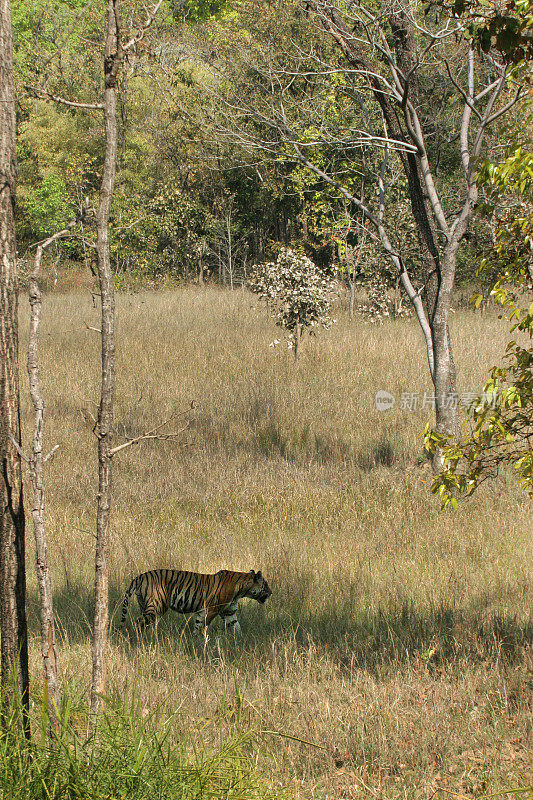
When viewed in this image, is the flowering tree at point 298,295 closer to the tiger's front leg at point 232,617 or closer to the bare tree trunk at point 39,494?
the tiger's front leg at point 232,617

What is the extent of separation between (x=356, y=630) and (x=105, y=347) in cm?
322

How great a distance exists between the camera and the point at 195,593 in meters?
5.52

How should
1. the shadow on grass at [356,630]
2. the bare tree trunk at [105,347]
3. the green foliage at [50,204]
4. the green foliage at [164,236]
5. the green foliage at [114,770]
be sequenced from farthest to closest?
the green foliage at [50,204] < the green foliage at [164,236] < the shadow on grass at [356,630] < the bare tree trunk at [105,347] < the green foliage at [114,770]

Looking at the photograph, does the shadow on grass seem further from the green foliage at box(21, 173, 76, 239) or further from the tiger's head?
the green foliage at box(21, 173, 76, 239)

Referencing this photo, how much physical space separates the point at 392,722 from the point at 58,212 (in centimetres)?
3361

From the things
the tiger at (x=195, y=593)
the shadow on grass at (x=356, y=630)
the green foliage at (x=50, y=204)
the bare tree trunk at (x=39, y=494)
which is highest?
the green foliage at (x=50, y=204)

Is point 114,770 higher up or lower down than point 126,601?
higher up

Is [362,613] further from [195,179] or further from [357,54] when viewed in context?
[195,179]

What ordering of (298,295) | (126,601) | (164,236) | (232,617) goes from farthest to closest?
(164,236), (298,295), (232,617), (126,601)

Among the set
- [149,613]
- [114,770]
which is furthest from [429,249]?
[114,770]

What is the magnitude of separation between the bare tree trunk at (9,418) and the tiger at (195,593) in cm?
201

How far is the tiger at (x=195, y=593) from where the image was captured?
5473 millimetres

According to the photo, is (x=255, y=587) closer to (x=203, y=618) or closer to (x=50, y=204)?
(x=203, y=618)

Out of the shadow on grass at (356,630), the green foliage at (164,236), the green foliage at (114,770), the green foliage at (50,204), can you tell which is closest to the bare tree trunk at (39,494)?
the green foliage at (114,770)
